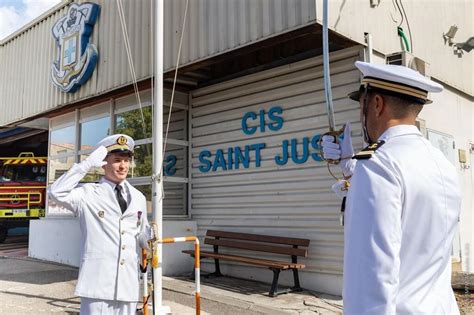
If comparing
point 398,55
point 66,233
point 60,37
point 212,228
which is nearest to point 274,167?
point 212,228

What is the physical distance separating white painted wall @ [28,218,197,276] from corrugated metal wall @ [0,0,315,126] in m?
2.61

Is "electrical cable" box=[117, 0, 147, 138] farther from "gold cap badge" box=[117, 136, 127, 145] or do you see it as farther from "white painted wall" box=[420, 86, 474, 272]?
"white painted wall" box=[420, 86, 474, 272]

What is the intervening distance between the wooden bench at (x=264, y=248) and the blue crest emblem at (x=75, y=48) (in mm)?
4043

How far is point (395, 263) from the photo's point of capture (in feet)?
4.57

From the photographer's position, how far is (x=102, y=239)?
3.28 metres

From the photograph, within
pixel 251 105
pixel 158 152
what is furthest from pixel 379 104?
pixel 251 105

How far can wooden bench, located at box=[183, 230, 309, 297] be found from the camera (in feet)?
20.4

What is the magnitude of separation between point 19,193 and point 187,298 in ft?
31.8

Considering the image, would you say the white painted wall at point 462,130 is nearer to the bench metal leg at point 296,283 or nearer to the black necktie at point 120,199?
the bench metal leg at point 296,283

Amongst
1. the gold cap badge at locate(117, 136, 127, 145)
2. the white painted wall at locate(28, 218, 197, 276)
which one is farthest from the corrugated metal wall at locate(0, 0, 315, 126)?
the gold cap badge at locate(117, 136, 127, 145)

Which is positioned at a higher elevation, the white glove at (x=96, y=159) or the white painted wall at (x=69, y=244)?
the white glove at (x=96, y=159)

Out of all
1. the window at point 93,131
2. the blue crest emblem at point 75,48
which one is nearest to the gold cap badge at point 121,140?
the blue crest emblem at point 75,48

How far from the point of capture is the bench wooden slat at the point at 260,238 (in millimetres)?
6518

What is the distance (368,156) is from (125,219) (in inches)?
92.9
